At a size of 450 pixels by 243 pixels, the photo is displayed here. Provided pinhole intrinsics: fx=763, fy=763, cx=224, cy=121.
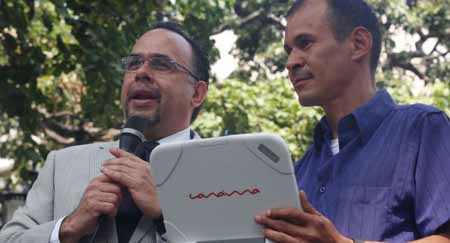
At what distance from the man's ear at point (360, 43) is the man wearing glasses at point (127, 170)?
2.47 feet

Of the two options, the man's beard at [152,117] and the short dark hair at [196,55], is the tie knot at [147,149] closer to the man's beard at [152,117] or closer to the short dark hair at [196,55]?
the man's beard at [152,117]

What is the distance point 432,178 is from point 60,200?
4.50ft

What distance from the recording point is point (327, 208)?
2174mm

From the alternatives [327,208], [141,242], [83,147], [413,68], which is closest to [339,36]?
[327,208]

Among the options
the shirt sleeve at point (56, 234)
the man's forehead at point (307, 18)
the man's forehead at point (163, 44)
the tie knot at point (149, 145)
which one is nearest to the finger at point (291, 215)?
the man's forehead at point (307, 18)

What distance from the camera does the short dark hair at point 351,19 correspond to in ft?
7.80

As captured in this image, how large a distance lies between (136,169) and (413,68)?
14.2 m

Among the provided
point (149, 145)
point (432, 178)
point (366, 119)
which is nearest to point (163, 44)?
point (149, 145)

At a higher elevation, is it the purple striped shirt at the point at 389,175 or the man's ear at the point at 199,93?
the man's ear at the point at 199,93

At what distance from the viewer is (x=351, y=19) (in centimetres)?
243

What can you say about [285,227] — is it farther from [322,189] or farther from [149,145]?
[149,145]

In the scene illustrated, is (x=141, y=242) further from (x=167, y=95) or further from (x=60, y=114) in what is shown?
(x=60, y=114)

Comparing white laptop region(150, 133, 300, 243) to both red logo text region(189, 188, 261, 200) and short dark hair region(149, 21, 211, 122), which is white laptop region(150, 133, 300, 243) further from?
short dark hair region(149, 21, 211, 122)

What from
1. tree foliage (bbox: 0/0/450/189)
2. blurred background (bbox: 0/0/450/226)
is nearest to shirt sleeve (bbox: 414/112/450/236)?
tree foliage (bbox: 0/0/450/189)
